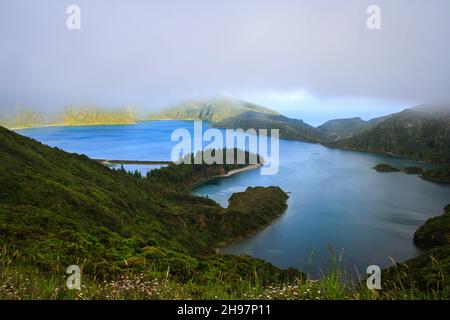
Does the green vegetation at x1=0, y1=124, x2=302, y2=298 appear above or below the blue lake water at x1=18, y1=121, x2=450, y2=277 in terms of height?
above

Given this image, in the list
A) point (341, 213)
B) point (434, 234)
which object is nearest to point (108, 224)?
point (434, 234)

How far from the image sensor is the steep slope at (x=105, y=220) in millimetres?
23098

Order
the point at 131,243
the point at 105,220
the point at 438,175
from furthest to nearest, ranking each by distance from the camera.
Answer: the point at 438,175 → the point at 105,220 → the point at 131,243

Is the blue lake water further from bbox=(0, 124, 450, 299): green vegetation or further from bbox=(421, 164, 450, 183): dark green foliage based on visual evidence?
bbox=(0, 124, 450, 299): green vegetation

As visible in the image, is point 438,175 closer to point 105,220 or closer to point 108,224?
point 108,224

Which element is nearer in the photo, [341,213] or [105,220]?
[105,220]

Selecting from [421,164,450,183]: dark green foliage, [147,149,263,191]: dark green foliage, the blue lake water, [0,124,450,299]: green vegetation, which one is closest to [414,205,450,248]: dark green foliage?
[0,124,450,299]: green vegetation

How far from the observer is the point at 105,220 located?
4356cm

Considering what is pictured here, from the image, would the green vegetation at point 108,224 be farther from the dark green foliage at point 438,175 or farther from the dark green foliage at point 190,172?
the dark green foliage at point 438,175

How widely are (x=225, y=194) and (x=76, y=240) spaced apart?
9228 centimetres

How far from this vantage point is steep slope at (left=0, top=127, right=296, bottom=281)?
23.1m

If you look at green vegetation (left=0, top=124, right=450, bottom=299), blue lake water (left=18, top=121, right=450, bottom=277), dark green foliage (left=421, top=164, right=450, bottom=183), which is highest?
green vegetation (left=0, top=124, right=450, bottom=299)

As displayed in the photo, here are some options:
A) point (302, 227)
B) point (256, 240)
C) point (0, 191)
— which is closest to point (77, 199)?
point (0, 191)
